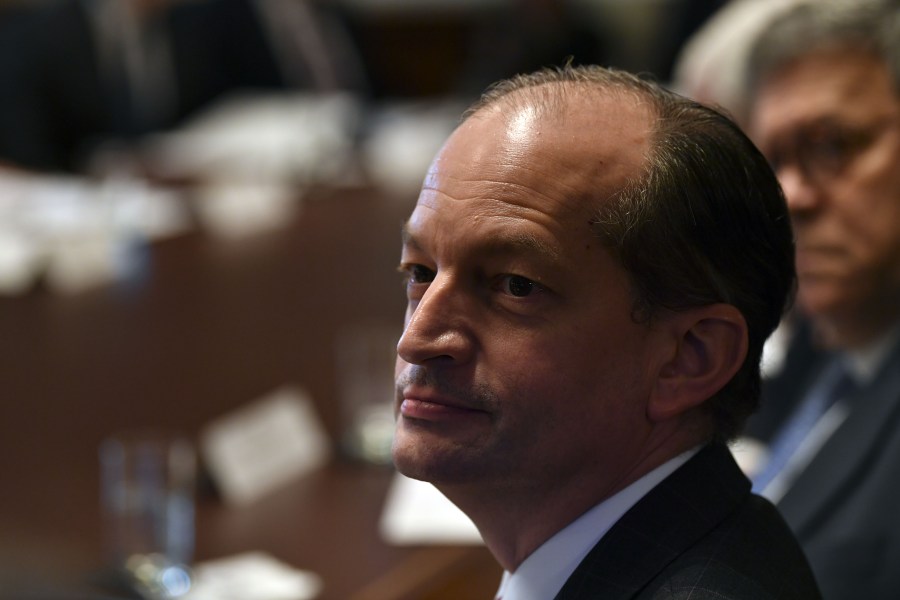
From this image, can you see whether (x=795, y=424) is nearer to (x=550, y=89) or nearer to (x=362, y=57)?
(x=550, y=89)

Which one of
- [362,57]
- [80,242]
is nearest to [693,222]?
[80,242]

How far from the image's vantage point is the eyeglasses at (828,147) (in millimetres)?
1777

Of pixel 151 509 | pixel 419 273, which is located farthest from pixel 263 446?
pixel 419 273

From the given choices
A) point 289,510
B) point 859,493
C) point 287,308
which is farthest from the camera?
point 287,308

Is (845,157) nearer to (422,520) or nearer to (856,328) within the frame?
(856,328)

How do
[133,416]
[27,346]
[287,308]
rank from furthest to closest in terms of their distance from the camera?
1. [287,308]
2. [27,346]
3. [133,416]

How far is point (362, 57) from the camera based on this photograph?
24.7 ft

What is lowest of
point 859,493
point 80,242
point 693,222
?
point 859,493

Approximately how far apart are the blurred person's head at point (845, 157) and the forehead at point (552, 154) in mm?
849

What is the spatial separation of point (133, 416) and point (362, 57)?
5525 mm

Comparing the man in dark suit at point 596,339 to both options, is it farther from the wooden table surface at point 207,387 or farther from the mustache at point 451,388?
the wooden table surface at point 207,387

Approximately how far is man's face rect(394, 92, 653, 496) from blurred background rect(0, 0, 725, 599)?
0.27 meters

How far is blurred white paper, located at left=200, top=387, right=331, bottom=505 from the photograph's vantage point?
83.2 inches

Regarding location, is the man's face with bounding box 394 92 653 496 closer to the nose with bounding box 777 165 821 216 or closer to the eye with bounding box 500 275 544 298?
the eye with bounding box 500 275 544 298
